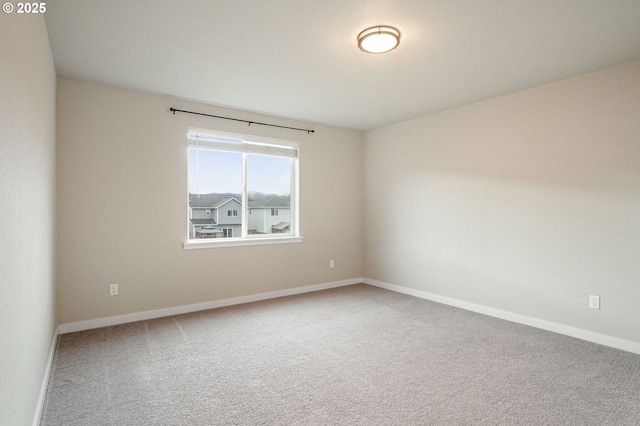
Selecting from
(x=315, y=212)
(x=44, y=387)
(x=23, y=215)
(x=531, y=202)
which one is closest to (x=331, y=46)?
(x=23, y=215)

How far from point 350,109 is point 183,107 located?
6.64 ft

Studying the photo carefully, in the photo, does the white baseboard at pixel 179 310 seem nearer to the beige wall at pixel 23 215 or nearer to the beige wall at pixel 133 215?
the beige wall at pixel 133 215

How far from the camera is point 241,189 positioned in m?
4.57

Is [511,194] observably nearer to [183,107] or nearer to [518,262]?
[518,262]

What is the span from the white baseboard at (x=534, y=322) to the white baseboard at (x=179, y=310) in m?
1.38

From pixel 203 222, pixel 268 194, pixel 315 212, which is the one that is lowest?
pixel 203 222

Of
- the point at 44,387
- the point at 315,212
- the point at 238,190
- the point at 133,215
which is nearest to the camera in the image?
the point at 44,387

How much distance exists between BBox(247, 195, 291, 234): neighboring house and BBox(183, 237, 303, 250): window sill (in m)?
0.18

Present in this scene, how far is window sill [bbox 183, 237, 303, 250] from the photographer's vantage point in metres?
4.09

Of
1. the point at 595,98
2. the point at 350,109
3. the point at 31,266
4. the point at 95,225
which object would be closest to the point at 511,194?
the point at 595,98

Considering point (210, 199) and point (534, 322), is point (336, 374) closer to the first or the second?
point (534, 322)

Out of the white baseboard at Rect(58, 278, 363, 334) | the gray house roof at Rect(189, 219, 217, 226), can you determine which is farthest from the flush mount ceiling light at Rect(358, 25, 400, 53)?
the white baseboard at Rect(58, 278, 363, 334)

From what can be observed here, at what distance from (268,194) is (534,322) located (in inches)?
138

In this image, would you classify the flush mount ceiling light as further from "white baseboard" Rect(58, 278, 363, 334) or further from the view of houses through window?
"white baseboard" Rect(58, 278, 363, 334)
